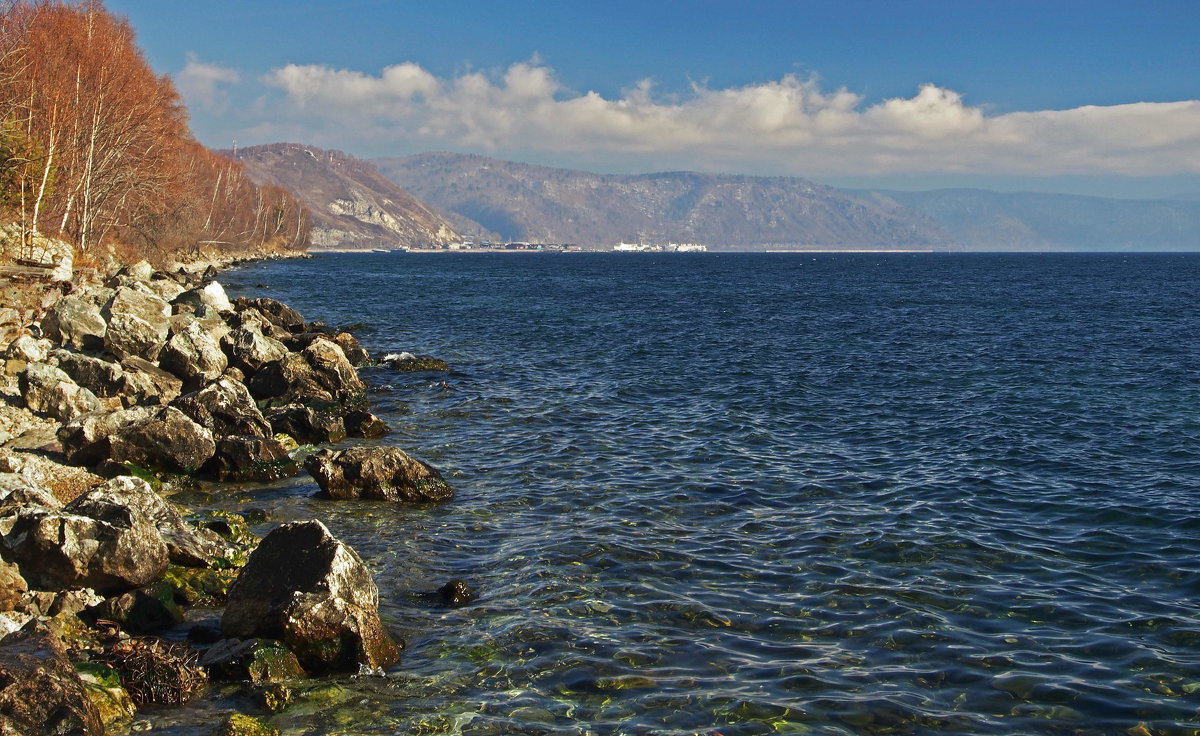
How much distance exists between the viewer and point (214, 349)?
1219 inches

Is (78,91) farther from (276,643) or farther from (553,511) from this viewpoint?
(276,643)

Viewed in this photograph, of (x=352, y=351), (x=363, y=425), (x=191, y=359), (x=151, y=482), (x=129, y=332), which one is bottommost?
(x=151, y=482)

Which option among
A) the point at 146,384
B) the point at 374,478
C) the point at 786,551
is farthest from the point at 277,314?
the point at 786,551

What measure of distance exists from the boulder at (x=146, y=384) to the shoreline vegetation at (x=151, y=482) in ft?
0.23

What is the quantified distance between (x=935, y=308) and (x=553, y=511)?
2764 inches

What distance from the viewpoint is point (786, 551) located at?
17297 millimetres

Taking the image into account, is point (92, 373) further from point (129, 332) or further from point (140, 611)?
point (140, 611)

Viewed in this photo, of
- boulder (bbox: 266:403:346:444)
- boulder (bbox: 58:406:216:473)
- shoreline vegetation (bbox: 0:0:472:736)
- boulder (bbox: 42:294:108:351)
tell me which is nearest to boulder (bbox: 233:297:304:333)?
shoreline vegetation (bbox: 0:0:472:736)

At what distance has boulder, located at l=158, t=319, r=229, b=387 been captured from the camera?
29.8m

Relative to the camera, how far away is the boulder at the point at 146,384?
1056 inches

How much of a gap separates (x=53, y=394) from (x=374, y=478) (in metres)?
10.3

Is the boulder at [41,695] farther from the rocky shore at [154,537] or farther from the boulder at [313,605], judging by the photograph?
the boulder at [313,605]

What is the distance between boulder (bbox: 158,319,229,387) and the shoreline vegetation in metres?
0.07

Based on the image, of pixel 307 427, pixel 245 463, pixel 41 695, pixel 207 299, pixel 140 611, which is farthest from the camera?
pixel 207 299
